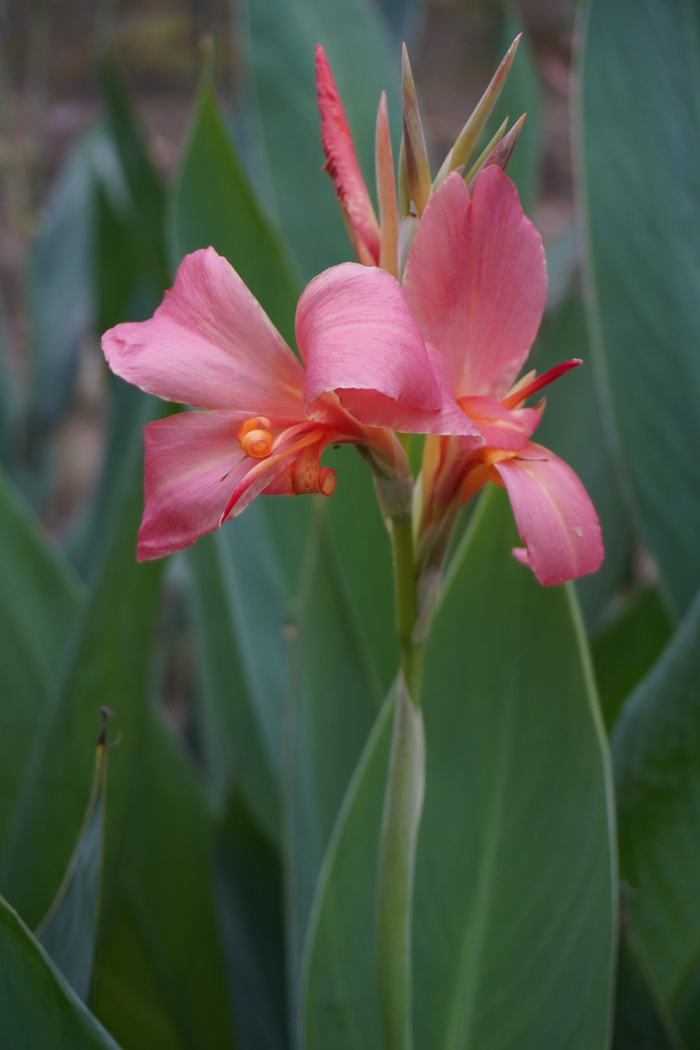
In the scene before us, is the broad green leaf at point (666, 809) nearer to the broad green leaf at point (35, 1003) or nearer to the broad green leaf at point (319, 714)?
the broad green leaf at point (319, 714)

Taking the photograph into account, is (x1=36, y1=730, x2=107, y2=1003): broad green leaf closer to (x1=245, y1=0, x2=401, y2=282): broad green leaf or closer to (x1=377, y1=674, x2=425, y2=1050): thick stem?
(x1=377, y1=674, x2=425, y2=1050): thick stem

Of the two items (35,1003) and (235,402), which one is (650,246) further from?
(35,1003)

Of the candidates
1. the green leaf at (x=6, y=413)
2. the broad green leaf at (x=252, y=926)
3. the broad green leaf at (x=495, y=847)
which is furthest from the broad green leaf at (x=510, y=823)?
the green leaf at (x=6, y=413)

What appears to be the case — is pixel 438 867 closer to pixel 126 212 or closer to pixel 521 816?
pixel 521 816

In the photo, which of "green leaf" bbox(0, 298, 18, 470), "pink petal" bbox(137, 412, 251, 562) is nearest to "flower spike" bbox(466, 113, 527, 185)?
"pink petal" bbox(137, 412, 251, 562)

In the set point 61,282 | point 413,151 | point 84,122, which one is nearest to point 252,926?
point 413,151

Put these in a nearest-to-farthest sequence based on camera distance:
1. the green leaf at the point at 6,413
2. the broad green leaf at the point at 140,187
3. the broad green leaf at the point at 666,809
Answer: the broad green leaf at the point at 666,809, the broad green leaf at the point at 140,187, the green leaf at the point at 6,413
